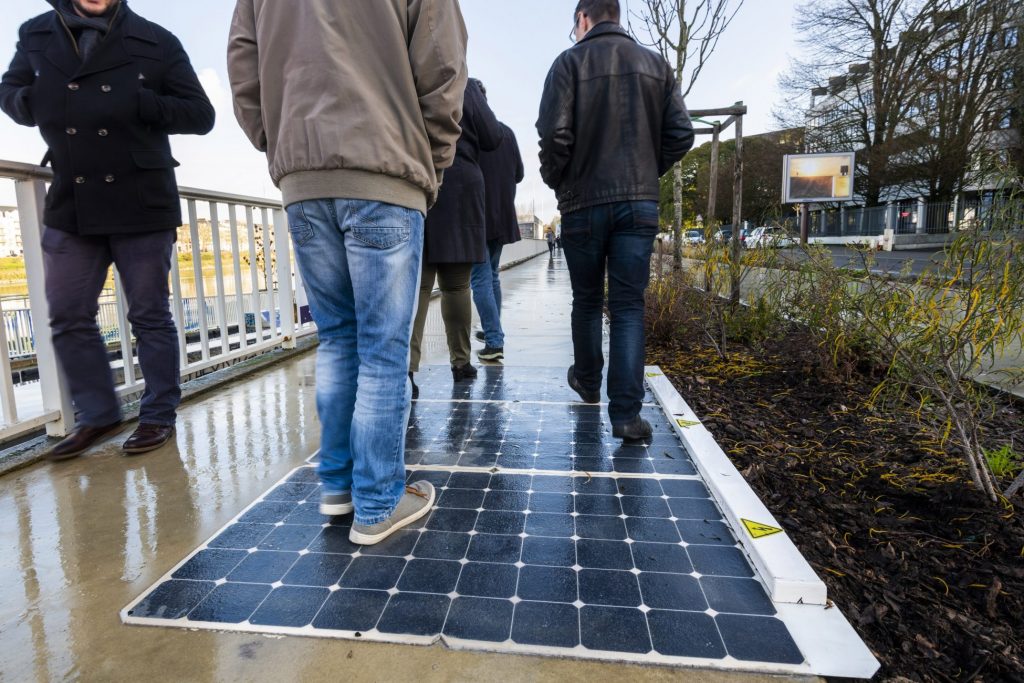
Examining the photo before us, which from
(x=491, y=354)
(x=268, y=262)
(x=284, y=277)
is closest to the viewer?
(x=491, y=354)

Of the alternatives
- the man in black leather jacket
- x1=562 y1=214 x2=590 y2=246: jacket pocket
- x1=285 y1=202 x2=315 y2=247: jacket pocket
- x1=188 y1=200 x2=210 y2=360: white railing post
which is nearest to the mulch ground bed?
the man in black leather jacket

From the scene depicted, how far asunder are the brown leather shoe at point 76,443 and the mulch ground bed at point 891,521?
2.98 metres

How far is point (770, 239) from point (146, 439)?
13.5ft

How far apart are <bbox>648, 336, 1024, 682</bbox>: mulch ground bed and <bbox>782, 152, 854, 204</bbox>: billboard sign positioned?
44.8ft

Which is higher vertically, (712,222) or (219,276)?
(712,222)

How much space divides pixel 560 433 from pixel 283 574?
1558 millimetres

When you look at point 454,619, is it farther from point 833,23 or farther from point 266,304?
point 833,23

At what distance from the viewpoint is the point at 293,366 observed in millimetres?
4734

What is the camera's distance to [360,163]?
1735 millimetres

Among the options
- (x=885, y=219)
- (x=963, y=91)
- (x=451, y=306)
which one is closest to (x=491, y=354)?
(x=451, y=306)

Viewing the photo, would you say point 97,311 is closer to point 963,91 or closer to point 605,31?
point 605,31

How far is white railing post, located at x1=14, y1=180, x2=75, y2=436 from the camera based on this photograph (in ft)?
9.20

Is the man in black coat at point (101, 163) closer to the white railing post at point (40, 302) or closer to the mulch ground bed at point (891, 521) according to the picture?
the white railing post at point (40, 302)

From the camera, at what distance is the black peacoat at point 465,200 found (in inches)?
140
